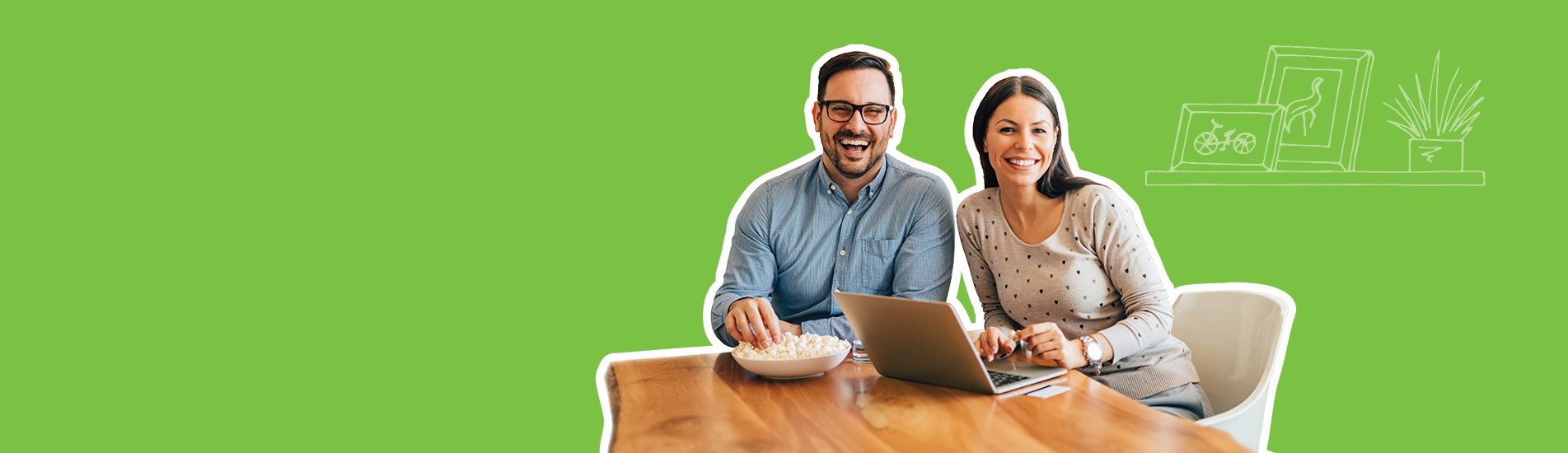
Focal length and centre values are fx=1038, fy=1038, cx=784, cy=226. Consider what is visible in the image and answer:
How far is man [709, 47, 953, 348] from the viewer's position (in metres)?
2.98

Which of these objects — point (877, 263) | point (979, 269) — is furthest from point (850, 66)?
point (979, 269)

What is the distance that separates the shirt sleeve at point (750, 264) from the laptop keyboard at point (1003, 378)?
0.90 meters

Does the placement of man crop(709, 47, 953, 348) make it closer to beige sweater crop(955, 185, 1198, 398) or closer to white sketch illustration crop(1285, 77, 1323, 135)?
beige sweater crop(955, 185, 1198, 398)

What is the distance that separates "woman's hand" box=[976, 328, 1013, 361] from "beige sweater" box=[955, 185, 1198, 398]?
29cm

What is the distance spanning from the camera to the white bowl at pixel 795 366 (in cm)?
236

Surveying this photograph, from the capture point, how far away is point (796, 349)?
2412 millimetres

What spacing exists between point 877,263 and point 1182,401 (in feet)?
2.96

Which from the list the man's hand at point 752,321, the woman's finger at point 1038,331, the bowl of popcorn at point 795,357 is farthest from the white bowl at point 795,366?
the woman's finger at point 1038,331

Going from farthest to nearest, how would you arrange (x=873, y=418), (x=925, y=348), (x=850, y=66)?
(x=850, y=66) < (x=925, y=348) < (x=873, y=418)

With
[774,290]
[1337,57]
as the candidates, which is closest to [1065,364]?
[774,290]

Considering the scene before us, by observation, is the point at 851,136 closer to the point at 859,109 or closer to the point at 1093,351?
the point at 859,109

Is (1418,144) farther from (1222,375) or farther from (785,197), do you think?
(785,197)

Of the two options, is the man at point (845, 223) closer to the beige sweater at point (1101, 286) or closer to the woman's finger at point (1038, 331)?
the beige sweater at point (1101, 286)

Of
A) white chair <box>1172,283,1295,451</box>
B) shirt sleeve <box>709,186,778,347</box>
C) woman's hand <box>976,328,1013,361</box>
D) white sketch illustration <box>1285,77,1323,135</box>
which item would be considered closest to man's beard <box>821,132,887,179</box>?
shirt sleeve <box>709,186,778,347</box>
